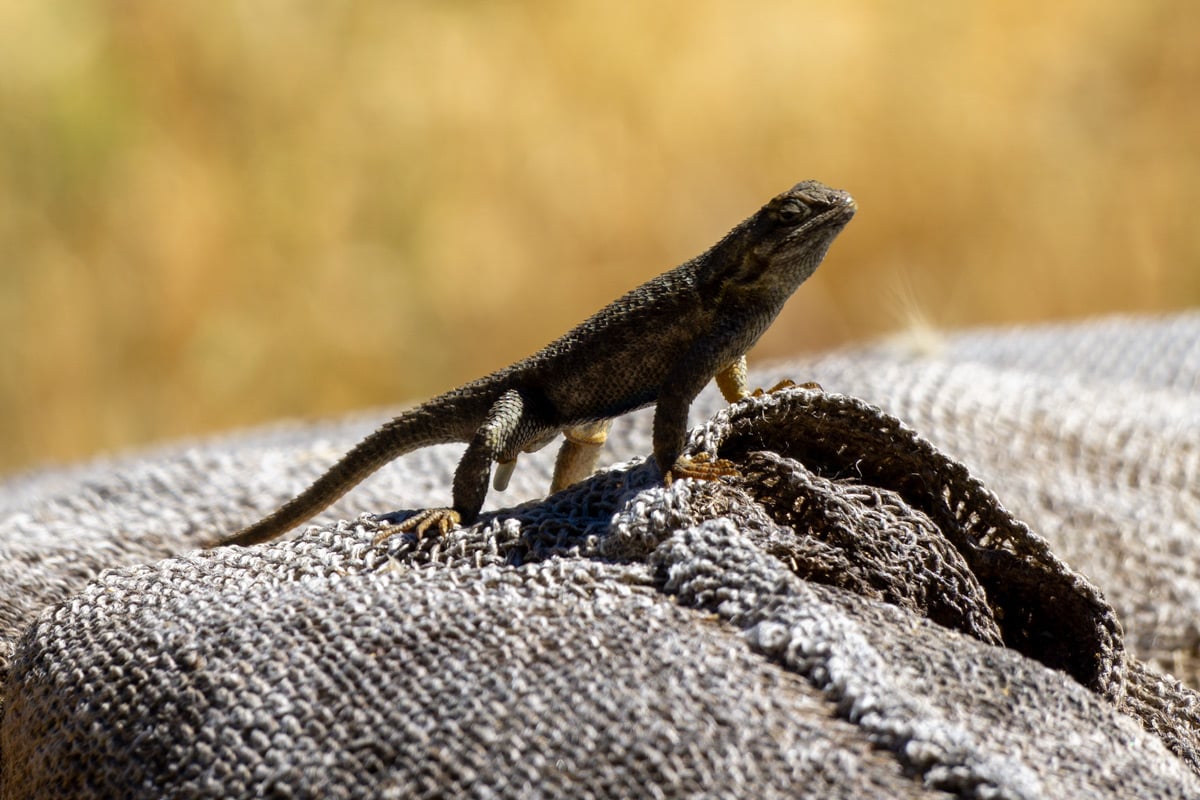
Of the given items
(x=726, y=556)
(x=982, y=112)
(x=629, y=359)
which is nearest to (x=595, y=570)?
(x=726, y=556)

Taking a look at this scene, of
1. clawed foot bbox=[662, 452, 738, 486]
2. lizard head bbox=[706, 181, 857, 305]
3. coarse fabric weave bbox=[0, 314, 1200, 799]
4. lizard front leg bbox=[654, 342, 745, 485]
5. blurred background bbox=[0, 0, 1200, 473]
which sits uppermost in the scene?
blurred background bbox=[0, 0, 1200, 473]

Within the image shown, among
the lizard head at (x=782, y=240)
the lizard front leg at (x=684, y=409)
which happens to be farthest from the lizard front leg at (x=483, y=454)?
the lizard head at (x=782, y=240)

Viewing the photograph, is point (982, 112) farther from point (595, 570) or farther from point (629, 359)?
point (595, 570)

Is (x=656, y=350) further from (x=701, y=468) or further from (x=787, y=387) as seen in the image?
(x=701, y=468)

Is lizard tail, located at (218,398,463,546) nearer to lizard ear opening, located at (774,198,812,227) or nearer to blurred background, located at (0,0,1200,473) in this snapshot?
lizard ear opening, located at (774,198,812,227)

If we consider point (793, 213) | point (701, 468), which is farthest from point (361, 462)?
point (793, 213)

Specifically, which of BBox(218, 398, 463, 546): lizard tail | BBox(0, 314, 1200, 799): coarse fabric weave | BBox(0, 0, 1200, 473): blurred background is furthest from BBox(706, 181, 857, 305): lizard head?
BBox(0, 0, 1200, 473): blurred background
